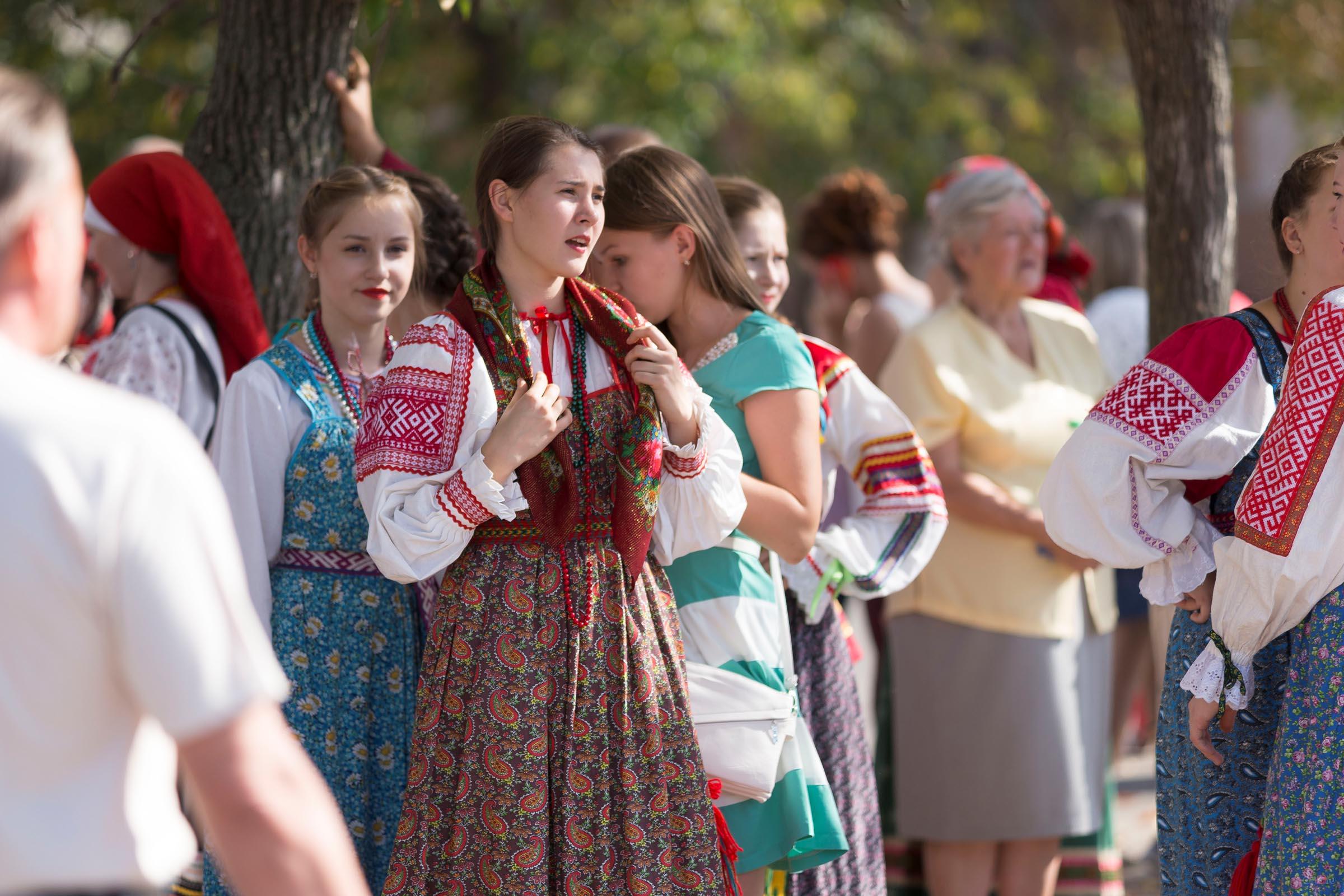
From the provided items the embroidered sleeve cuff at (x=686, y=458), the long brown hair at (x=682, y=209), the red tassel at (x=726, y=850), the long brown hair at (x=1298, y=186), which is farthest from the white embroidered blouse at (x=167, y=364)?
the long brown hair at (x=1298, y=186)

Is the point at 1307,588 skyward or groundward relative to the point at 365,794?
skyward

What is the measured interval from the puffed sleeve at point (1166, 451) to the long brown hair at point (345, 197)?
147 cm

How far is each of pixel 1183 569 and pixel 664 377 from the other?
3.42 feet

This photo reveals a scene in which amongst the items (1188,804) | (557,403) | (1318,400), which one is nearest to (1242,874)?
(1188,804)

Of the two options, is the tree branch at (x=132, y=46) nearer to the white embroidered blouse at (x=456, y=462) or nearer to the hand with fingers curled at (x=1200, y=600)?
the white embroidered blouse at (x=456, y=462)

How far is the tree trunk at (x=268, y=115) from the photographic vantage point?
3781mm

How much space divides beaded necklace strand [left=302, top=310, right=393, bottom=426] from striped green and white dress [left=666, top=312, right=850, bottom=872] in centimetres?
72

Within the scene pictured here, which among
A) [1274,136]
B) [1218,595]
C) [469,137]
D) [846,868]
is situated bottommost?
[846,868]

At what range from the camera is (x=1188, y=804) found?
2.71 metres

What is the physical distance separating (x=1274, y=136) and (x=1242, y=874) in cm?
1754

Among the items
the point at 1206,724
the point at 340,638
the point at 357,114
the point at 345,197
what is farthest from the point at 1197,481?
the point at 357,114

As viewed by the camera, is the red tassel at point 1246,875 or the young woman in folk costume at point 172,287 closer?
the red tassel at point 1246,875

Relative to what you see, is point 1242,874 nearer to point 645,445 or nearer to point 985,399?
point 645,445

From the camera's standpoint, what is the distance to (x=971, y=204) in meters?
4.35
